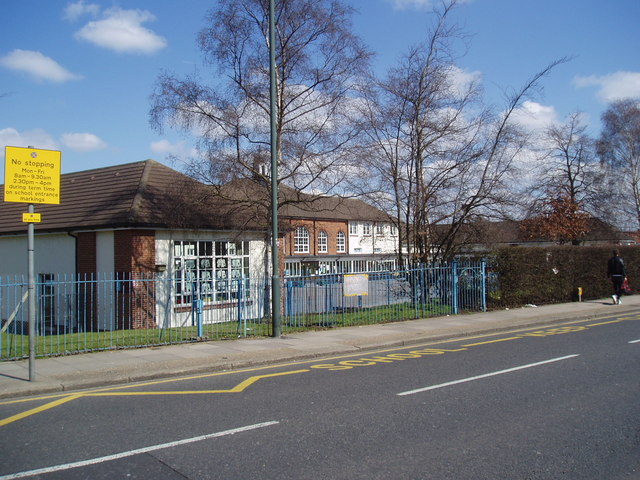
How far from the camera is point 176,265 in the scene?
18172 mm

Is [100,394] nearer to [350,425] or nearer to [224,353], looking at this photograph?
[224,353]

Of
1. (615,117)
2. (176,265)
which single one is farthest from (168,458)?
(615,117)

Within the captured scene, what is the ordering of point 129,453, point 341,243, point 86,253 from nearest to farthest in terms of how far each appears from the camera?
point 129,453
point 86,253
point 341,243

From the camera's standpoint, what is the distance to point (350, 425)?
6.13 metres

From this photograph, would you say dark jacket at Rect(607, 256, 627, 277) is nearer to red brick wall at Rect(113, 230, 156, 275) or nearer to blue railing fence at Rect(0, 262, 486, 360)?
blue railing fence at Rect(0, 262, 486, 360)

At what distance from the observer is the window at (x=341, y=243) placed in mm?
56875

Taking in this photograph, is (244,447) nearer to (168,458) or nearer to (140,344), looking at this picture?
(168,458)

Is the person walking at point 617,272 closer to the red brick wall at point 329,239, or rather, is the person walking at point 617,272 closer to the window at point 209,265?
the window at point 209,265

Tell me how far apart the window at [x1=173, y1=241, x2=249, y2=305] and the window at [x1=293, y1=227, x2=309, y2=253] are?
3217 cm

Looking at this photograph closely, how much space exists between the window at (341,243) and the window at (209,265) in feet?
120

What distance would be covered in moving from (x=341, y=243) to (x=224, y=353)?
152 ft

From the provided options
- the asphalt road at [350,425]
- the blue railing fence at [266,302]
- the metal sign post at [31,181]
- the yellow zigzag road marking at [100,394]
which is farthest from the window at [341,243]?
the metal sign post at [31,181]

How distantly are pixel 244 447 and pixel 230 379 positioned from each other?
3.74m

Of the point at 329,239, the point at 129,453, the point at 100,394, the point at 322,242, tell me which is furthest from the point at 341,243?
the point at 129,453
